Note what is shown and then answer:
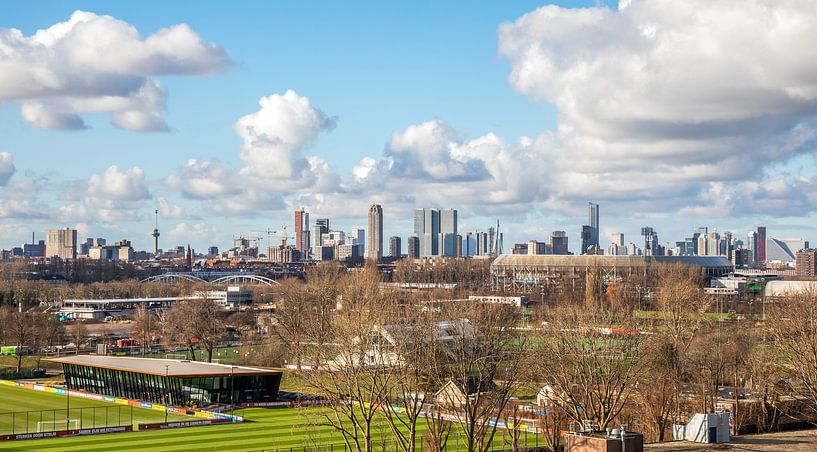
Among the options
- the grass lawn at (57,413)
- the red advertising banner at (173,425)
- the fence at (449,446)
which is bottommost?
the grass lawn at (57,413)

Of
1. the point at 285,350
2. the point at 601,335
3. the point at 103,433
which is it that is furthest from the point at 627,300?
the point at 103,433

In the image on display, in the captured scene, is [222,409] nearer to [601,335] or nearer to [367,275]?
[601,335]

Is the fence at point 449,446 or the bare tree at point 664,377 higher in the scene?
the bare tree at point 664,377

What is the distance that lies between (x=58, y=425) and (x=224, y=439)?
1325 cm

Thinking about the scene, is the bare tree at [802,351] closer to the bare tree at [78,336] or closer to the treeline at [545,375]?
the treeline at [545,375]

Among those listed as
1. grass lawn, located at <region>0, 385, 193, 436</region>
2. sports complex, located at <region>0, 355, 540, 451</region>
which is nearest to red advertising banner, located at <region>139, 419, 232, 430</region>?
sports complex, located at <region>0, 355, 540, 451</region>

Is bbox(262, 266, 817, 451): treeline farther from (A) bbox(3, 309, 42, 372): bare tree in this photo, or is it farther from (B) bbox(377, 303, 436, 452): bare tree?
(A) bbox(3, 309, 42, 372): bare tree

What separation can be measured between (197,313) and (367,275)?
27.6m

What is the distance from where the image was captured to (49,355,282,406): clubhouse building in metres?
75.2

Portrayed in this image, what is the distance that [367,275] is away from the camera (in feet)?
443

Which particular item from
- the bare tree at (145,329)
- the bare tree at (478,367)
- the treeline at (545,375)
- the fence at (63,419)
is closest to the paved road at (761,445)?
the treeline at (545,375)

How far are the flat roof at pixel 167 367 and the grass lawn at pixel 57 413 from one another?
303cm

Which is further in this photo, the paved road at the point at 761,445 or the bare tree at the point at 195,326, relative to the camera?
the bare tree at the point at 195,326

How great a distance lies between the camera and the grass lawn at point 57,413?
65.5m
